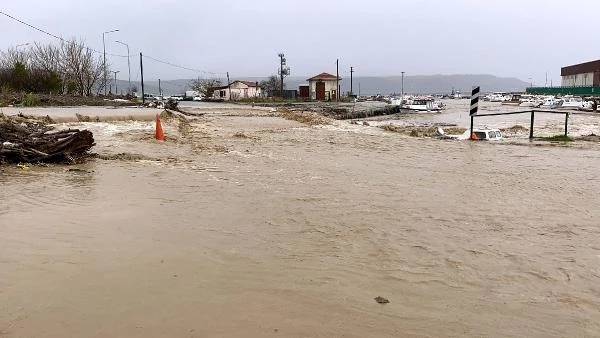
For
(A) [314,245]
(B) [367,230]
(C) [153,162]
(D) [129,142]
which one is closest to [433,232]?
(B) [367,230]

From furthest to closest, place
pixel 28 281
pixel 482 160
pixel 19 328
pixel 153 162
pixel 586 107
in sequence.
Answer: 1. pixel 586 107
2. pixel 482 160
3. pixel 153 162
4. pixel 28 281
5. pixel 19 328

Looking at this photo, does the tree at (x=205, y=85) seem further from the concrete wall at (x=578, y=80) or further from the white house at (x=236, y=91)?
the concrete wall at (x=578, y=80)

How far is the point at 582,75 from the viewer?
113312 millimetres

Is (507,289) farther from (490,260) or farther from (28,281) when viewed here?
(28,281)

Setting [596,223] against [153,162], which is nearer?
[596,223]

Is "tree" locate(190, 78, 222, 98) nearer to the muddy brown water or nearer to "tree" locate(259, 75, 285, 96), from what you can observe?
"tree" locate(259, 75, 285, 96)

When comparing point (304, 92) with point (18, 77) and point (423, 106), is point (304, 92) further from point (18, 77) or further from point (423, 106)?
point (18, 77)

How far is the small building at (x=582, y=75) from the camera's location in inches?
4082

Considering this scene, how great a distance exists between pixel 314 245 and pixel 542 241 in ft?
8.27

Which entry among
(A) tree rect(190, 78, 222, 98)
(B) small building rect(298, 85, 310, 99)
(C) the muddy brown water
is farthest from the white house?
(C) the muddy brown water

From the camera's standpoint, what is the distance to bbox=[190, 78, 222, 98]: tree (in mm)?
102419

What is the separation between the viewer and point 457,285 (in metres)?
4.24

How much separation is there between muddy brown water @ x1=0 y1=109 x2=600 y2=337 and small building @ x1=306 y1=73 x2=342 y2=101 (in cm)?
8117

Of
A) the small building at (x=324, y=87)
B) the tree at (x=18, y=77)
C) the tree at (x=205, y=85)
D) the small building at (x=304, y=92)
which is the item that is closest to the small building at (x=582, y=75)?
the small building at (x=324, y=87)
